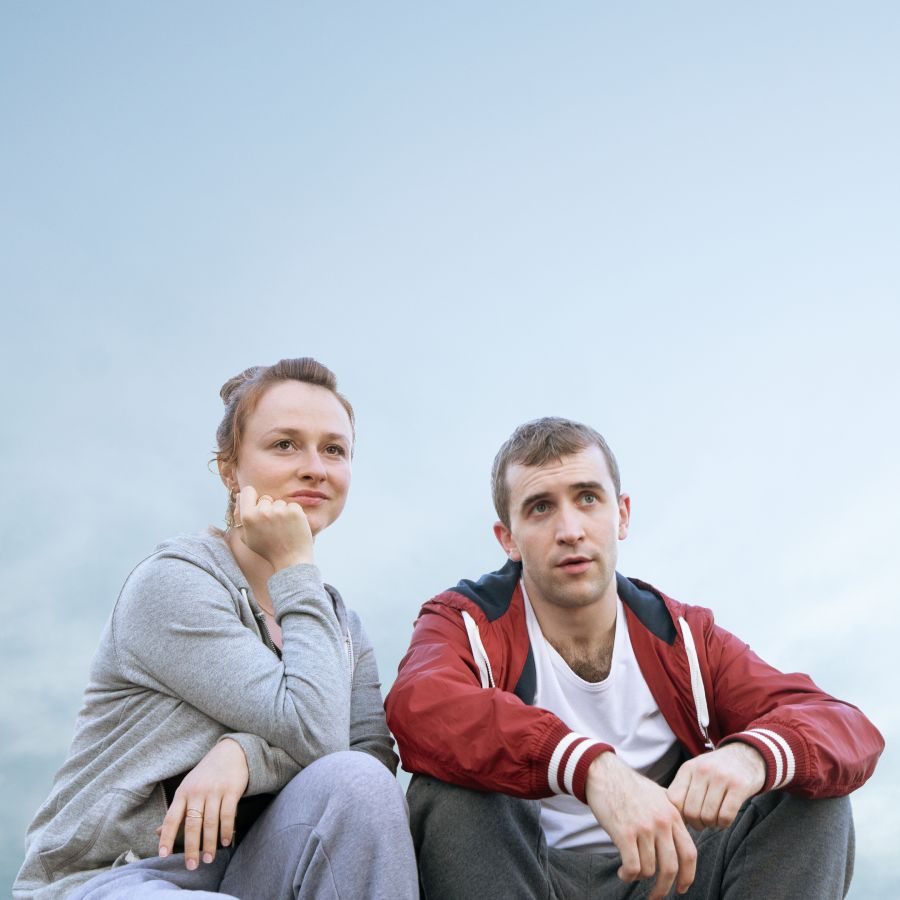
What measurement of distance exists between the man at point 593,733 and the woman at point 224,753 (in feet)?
1.44

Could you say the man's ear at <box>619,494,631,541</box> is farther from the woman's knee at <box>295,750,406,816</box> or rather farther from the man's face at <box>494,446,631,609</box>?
the woman's knee at <box>295,750,406,816</box>

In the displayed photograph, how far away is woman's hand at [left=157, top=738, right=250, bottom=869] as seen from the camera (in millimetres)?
2619

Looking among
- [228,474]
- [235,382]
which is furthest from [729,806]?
[235,382]

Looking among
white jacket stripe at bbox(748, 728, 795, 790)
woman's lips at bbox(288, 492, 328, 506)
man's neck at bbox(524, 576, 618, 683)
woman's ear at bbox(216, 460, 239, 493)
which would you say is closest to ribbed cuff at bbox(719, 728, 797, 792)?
white jacket stripe at bbox(748, 728, 795, 790)

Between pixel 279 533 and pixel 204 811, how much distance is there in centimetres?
91

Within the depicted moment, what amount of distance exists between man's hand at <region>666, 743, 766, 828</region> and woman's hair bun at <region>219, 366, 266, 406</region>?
2136 mm

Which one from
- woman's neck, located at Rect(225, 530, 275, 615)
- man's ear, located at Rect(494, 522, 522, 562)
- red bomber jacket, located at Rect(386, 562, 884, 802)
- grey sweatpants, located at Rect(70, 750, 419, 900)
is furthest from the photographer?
man's ear, located at Rect(494, 522, 522, 562)

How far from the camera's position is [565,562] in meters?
3.80

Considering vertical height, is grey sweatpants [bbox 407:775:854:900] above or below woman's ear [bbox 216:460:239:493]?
below

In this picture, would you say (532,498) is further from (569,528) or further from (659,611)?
(659,611)

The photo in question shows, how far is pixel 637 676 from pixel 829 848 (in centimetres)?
89

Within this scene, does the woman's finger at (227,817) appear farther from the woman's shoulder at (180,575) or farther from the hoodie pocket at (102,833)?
the woman's shoulder at (180,575)

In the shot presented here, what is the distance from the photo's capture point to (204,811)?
264cm

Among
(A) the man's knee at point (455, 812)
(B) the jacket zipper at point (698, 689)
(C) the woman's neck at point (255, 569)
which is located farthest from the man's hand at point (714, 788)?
(C) the woman's neck at point (255, 569)
